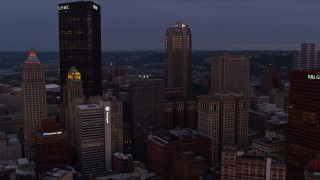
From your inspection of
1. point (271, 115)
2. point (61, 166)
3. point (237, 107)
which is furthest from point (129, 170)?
point (271, 115)

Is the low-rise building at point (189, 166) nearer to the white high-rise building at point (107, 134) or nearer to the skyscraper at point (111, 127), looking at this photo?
the white high-rise building at point (107, 134)

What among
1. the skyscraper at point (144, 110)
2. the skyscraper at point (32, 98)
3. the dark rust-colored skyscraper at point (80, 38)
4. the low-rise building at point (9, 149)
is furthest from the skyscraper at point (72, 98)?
the dark rust-colored skyscraper at point (80, 38)

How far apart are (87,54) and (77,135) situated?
57486mm

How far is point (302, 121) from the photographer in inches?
4026

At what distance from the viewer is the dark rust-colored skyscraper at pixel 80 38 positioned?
17212 cm

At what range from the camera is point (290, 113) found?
10550cm

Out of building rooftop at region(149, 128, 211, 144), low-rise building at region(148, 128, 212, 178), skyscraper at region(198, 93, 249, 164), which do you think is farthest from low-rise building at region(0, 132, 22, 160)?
skyscraper at region(198, 93, 249, 164)

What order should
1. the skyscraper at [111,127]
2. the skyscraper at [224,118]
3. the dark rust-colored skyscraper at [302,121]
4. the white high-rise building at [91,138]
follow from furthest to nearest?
the skyscraper at [224,118] < the skyscraper at [111,127] < the white high-rise building at [91,138] < the dark rust-colored skyscraper at [302,121]

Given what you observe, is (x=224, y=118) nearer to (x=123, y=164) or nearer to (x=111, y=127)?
(x=111, y=127)

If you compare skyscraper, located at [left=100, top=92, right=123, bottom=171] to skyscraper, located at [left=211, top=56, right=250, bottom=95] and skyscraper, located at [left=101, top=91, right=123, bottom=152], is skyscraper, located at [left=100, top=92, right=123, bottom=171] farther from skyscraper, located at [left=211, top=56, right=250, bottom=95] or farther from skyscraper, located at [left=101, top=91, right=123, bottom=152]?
skyscraper, located at [left=211, top=56, right=250, bottom=95]

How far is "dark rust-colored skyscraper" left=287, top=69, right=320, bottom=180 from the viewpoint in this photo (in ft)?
324

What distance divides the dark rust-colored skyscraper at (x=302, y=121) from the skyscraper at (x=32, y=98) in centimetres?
7590

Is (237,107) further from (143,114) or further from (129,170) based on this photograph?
(129,170)

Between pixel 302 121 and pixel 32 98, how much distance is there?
267 feet
